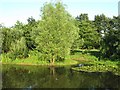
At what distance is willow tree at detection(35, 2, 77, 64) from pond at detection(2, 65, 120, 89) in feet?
A: 27.6

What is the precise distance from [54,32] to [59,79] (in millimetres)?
15202

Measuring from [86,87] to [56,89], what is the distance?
382 centimetres

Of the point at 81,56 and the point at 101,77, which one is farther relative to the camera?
the point at 81,56

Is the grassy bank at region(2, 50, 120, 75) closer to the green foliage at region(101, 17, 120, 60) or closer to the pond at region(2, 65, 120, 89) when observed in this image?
the green foliage at region(101, 17, 120, 60)

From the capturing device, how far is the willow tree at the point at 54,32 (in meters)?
48.1

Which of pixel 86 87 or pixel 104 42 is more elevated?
pixel 104 42

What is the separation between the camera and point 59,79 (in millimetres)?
34438

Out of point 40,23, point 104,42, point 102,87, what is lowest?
point 102,87

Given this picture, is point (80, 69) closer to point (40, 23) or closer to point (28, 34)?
point (40, 23)

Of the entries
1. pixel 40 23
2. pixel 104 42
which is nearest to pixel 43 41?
pixel 40 23

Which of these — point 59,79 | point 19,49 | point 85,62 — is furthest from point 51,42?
point 59,79

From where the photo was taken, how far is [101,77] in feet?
119

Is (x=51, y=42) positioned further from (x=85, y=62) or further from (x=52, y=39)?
(x=85, y=62)

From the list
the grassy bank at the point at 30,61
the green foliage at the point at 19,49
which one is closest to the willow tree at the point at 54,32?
the grassy bank at the point at 30,61
